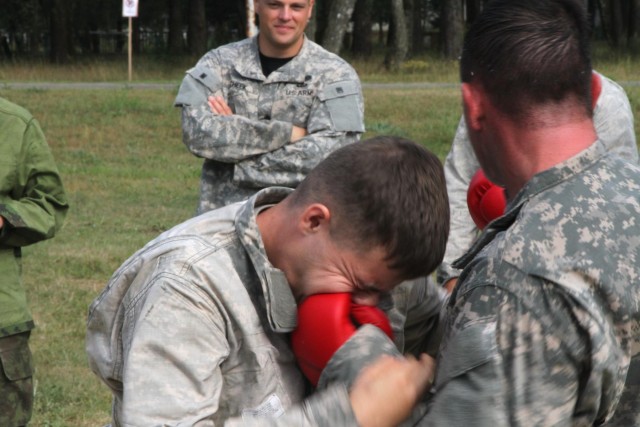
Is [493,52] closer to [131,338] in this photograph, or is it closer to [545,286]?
[545,286]

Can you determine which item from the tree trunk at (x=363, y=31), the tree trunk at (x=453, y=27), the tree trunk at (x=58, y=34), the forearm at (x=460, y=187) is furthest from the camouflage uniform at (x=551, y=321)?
the tree trunk at (x=363, y=31)

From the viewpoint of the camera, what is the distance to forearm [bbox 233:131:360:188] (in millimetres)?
4590

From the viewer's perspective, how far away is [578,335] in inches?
73.7

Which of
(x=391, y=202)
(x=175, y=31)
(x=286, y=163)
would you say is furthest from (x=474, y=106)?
(x=175, y=31)

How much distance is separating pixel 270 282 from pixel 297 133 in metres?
2.52

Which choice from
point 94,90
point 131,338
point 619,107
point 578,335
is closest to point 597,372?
point 578,335

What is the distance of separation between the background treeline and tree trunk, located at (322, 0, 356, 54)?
0.02 meters

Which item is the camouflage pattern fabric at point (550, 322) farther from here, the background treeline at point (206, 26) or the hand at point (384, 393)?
the background treeline at point (206, 26)

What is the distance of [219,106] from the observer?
468 cm

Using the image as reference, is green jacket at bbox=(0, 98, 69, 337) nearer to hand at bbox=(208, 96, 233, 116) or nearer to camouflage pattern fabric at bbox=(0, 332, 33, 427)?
camouflage pattern fabric at bbox=(0, 332, 33, 427)

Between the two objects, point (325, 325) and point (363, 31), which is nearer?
point (325, 325)

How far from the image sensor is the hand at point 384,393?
2018mm

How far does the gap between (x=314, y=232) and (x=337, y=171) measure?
0.13 meters

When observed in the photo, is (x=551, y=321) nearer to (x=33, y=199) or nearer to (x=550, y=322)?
(x=550, y=322)
